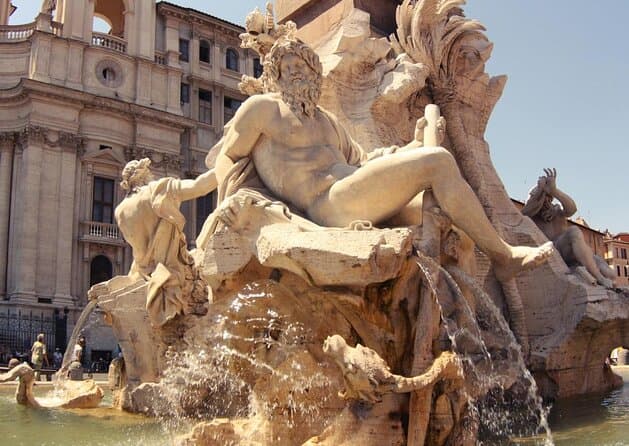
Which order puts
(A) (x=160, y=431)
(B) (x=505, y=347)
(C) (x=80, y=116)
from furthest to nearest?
(C) (x=80, y=116) < (A) (x=160, y=431) < (B) (x=505, y=347)

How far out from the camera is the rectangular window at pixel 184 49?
102 ft

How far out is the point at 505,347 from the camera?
4703 millimetres

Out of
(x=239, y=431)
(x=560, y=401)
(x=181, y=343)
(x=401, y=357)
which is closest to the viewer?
(x=401, y=357)

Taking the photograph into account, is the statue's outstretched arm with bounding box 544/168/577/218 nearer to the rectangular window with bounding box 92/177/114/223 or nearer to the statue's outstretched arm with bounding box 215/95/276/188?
A: the statue's outstretched arm with bounding box 215/95/276/188

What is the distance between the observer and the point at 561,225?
25.1 feet

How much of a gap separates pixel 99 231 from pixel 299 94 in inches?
937

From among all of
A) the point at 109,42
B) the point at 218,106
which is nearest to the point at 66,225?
the point at 109,42

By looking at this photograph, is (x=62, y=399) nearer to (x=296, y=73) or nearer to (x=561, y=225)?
(x=296, y=73)

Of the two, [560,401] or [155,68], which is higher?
[155,68]

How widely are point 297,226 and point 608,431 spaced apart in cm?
304

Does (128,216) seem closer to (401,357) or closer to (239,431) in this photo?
(239,431)

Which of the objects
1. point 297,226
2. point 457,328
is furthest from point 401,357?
point 297,226

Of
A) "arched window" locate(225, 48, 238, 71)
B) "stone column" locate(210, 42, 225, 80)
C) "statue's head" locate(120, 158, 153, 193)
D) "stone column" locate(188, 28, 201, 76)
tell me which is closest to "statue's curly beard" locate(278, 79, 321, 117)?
"statue's head" locate(120, 158, 153, 193)

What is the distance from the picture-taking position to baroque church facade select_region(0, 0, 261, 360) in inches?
961
